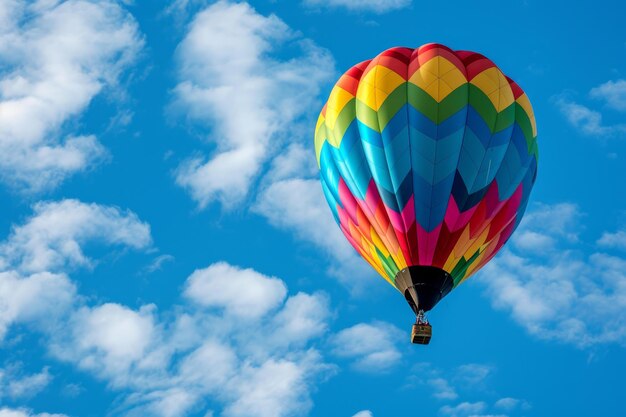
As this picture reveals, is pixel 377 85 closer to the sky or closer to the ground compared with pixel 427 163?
closer to the sky

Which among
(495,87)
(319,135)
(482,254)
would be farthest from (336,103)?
(482,254)

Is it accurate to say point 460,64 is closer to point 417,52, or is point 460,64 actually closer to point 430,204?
point 417,52

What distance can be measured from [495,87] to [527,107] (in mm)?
1149

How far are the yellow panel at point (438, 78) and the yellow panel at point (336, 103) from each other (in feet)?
5.17

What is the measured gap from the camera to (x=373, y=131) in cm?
3844

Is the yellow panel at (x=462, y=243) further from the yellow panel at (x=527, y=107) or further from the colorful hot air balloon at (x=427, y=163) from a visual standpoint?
the yellow panel at (x=527, y=107)

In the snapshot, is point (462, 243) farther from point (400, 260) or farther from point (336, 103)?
point (336, 103)

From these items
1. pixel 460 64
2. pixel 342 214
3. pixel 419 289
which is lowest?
pixel 419 289

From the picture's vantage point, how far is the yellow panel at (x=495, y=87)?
38.8 meters

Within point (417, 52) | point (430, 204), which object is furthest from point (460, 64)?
point (430, 204)

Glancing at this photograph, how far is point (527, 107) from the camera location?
39656 millimetres

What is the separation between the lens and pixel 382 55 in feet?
131

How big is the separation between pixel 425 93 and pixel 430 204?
2561 mm

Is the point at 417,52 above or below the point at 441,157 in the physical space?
above
